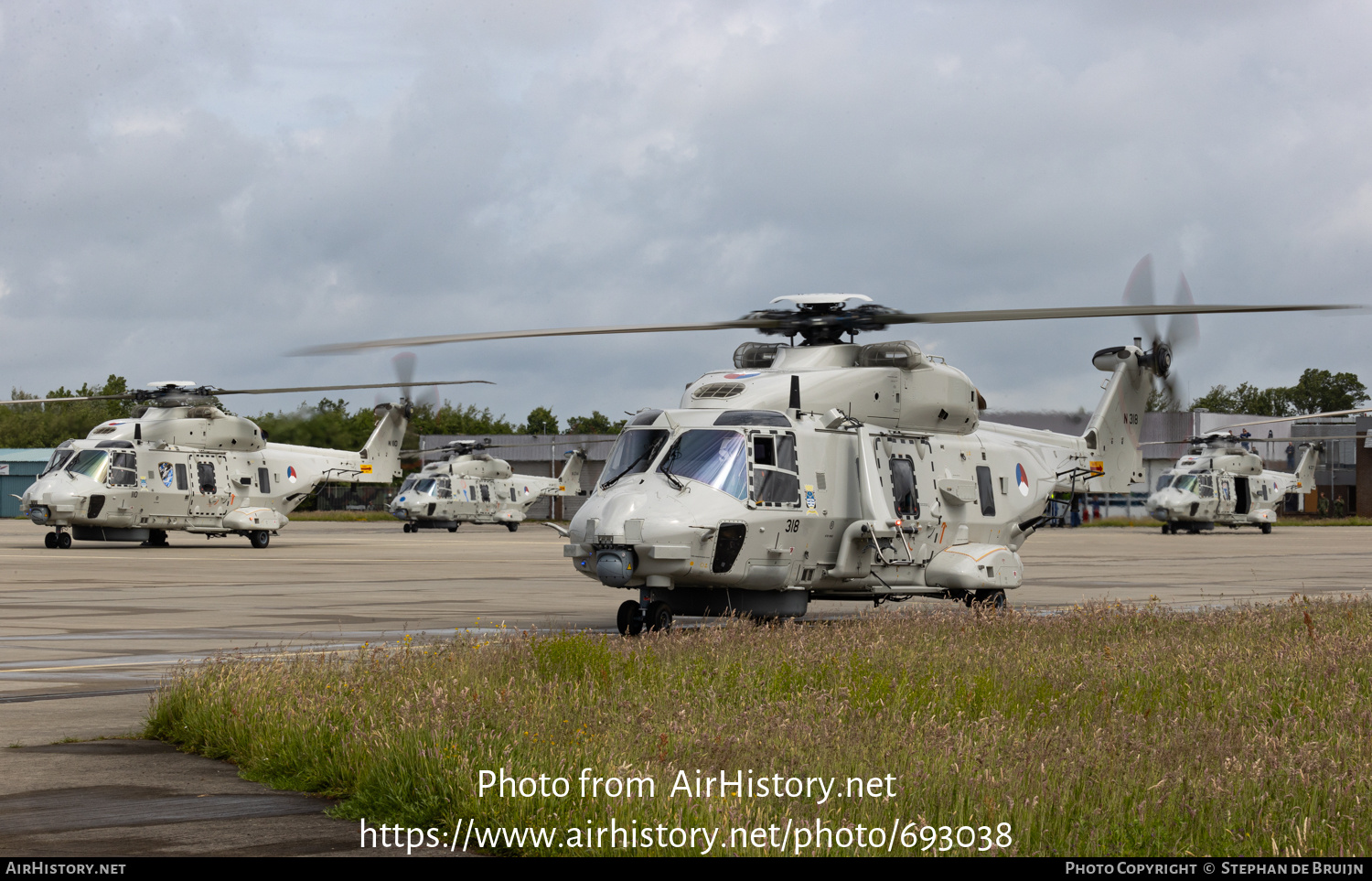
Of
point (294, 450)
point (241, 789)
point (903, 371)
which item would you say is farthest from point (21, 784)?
point (294, 450)

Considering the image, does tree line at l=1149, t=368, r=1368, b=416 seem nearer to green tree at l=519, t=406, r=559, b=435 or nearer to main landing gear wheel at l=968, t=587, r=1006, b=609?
green tree at l=519, t=406, r=559, b=435

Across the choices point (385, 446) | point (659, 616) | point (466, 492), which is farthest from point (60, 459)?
point (659, 616)

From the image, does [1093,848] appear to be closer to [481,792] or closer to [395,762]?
[481,792]

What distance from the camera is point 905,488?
17.4m

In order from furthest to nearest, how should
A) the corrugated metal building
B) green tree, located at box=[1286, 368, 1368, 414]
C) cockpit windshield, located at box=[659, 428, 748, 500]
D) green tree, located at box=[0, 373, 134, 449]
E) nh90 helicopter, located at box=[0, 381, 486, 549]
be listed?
green tree, located at box=[1286, 368, 1368, 414] → green tree, located at box=[0, 373, 134, 449] → the corrugated metal building → nh90 helicopter, located at box=[0, 381, 486, 549] → cockpit windshield, located at box=[659, 428, 748, 500]

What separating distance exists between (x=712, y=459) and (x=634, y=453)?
3.25 feet

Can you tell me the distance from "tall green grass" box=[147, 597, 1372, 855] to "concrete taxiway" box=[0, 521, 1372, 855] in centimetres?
53

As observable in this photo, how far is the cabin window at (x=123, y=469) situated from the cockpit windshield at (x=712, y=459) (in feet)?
88.1

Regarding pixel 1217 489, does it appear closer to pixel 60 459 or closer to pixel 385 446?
pixel 385 446

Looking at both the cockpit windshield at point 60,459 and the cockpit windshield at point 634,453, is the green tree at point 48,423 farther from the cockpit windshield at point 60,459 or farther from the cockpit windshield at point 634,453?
the cockpit windshield at point 634,453

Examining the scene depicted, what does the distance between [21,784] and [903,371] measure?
1268cm

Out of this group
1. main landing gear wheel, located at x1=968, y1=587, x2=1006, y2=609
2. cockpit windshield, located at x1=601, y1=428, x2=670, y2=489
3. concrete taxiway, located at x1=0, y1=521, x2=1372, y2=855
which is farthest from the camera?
main landing gear wheel, located at x1=968, y1=587, x2=1006, y2=609

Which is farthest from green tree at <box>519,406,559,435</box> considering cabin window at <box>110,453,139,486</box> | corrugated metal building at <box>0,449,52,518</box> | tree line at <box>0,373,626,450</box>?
cabin window at <box>110,453,139,486</box>

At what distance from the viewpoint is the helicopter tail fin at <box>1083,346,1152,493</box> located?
23.3m
